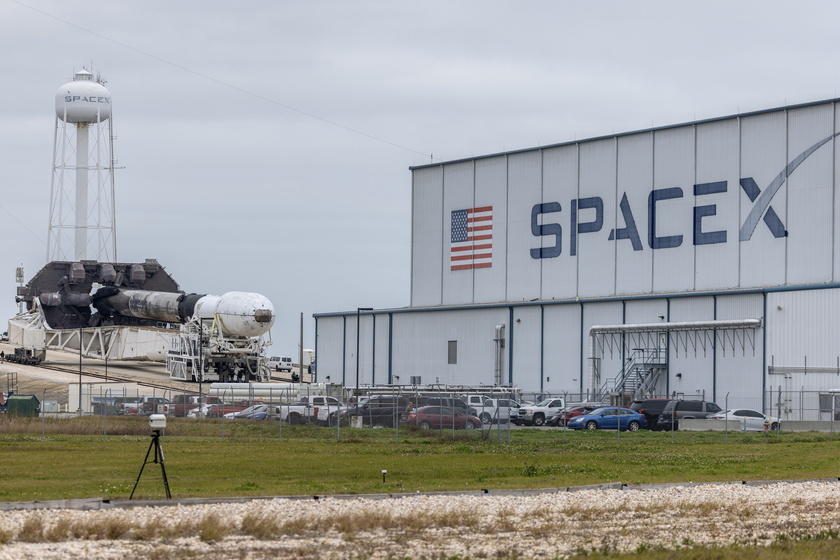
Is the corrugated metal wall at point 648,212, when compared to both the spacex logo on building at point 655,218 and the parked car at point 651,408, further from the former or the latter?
the parked car at point 651,408

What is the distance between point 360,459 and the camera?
34.8 meters

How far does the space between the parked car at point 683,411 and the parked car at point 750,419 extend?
122 cm

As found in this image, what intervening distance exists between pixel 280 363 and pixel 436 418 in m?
87.1

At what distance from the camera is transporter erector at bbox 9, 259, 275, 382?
87812 millimetres

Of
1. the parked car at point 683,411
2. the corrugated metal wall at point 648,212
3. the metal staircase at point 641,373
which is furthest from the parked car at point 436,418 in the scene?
the corrugated metal wall at point 648,212

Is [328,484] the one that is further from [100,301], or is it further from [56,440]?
[100,301]

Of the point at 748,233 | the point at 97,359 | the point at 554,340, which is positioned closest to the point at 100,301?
the point at 97,359

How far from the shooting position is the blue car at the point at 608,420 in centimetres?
5525

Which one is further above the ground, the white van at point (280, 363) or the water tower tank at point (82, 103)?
the water tower tank at point (82, 103)

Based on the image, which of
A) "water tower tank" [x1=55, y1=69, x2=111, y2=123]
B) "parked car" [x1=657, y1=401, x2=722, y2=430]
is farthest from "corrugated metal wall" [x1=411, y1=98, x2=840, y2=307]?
"water tower tank" [x1=55, y1=69, x2=111, y2=123]

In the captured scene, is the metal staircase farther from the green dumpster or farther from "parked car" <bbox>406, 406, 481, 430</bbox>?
the green dumpster

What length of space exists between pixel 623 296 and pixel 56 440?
3524cm

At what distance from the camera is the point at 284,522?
2016cm

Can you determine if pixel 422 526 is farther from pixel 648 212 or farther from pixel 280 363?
pixel 280 363
